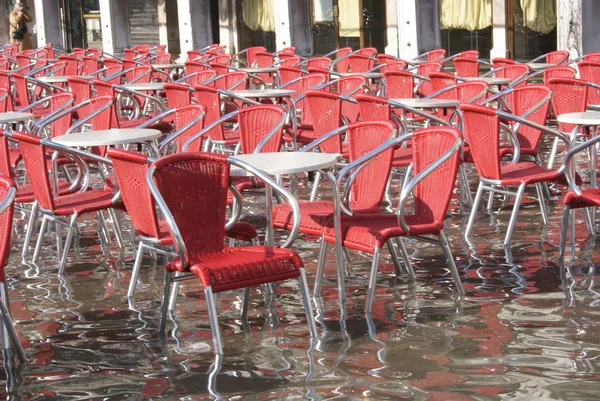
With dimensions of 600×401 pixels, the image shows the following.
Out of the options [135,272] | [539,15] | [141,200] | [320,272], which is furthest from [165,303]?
[539,15]

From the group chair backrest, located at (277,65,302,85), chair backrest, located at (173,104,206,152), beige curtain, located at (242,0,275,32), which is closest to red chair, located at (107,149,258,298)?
chair backrest, located at (173,104,206,152)

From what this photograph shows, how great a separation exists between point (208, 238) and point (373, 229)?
2.62 feet

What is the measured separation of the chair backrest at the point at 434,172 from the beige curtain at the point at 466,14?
15.1 m

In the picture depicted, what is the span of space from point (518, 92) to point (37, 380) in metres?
4.41

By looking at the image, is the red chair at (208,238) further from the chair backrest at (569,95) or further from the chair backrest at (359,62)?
the chair backrest at (359,62)

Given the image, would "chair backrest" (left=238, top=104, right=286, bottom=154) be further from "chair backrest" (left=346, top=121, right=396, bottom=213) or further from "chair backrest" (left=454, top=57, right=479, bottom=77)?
"chair backrest" (left=454, top=57, right=479, bottom=77)

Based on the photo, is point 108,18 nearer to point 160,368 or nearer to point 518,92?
point 518,92

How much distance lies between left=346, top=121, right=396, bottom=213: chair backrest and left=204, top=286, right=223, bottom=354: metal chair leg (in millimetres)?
1360

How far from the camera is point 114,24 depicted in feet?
92.2

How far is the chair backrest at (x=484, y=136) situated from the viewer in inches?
258

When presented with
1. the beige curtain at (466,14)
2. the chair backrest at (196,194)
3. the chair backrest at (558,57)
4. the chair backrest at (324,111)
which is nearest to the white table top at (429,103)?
the chair backrest at (324,111)

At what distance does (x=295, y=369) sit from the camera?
182 inches

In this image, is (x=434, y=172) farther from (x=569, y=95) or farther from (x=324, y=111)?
(x=569, y=95)

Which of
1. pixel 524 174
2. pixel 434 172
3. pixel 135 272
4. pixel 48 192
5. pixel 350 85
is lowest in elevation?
pixel 135 272
